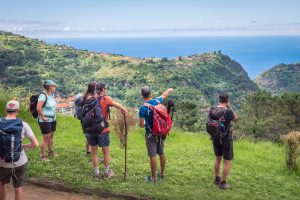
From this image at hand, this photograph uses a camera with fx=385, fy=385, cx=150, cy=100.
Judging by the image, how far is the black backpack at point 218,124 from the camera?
7883 mm

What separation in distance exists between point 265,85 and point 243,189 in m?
199

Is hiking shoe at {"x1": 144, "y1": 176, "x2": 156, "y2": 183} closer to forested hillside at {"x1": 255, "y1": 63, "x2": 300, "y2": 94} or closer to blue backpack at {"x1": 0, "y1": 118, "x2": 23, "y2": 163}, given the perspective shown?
blue backpack at {"x1": 0, "y1": 118, "x2": 23, "y2": 163}

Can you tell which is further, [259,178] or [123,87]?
[123,87]

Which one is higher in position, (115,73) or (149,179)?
(149,179)

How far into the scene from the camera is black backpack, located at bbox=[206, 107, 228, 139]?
25.9 feet

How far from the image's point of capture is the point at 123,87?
131m

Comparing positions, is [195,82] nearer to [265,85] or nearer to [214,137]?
[265,85]

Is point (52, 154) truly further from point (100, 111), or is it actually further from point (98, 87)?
point (98, 87)

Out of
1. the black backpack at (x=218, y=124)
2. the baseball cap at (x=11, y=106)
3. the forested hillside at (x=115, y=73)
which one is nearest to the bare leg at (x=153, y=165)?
the black backpack at (x=218, y=124)

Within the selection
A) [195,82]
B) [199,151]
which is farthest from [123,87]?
[199,151]

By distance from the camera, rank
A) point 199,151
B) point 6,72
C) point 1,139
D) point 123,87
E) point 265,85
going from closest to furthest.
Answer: point 1,139
point 199,151
point 6,72
point 123,87
point 265,85

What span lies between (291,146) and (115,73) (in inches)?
5254

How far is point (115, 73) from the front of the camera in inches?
5610

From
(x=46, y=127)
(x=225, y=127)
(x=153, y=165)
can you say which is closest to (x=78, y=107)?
(x=46, y=127)
